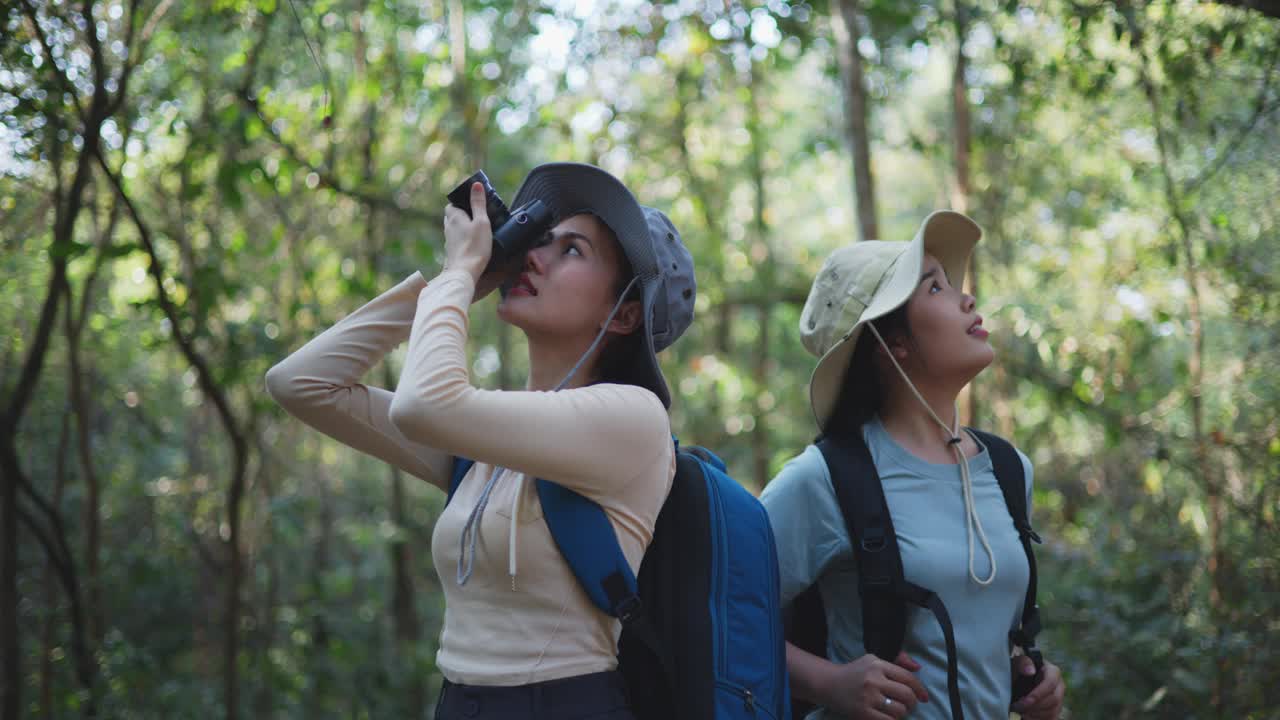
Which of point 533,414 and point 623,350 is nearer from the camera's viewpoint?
point 533,414

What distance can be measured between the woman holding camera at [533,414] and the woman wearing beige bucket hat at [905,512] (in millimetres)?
465

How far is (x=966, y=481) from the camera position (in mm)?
2260

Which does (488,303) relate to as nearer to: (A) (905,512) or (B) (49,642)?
(B) (49,642)

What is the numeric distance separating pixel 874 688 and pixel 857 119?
11.8ft

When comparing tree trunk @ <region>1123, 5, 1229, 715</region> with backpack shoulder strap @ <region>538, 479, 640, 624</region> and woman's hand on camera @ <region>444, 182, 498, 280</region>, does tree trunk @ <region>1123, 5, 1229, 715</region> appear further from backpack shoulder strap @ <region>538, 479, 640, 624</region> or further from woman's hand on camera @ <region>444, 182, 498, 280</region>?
backpack shoulder strap @ <region>538, 479, 640, 624</region>

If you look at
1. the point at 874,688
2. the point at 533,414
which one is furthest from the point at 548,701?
the point at 874,688

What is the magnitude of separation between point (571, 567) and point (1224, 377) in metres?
4.92

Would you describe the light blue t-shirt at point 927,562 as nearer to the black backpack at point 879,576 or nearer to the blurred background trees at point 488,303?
the black backpack at point 879,576

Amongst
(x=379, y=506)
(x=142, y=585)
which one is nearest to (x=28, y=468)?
(x=142, y=585)

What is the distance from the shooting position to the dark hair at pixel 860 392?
2.42 m

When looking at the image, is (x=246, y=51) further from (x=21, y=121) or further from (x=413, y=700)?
(x=413, y=700)

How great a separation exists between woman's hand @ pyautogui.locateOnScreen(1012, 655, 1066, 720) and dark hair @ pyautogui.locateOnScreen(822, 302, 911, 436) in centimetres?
64

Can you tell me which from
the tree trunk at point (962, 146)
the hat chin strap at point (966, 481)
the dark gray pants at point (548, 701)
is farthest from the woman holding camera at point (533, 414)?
the tree trunk at point (962, 146)

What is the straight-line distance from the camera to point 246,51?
5.20 metres
